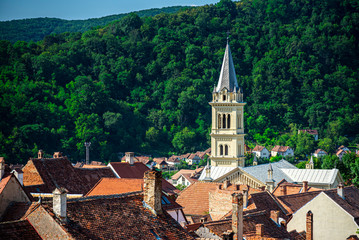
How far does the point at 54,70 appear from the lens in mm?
137875

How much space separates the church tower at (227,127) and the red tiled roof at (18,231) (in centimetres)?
5985

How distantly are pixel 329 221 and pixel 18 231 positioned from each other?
63.0ft

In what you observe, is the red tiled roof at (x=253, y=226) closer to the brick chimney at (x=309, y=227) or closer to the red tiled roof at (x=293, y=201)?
the brick chimney at (x=309, y=227)

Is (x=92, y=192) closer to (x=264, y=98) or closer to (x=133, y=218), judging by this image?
(x=133, y=218)

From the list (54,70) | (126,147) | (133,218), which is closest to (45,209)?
(133,218)

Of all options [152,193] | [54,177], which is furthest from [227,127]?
[152,193]

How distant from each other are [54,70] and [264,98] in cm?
5226

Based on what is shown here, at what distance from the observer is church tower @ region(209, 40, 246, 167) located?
7638 cm

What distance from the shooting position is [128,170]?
4303cm

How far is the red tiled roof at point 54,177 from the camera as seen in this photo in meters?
35.3

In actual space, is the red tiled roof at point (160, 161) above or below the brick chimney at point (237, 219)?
below

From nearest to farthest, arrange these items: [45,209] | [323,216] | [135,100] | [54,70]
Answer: [45,209]
[323,216]
[54,70]
[135,100]

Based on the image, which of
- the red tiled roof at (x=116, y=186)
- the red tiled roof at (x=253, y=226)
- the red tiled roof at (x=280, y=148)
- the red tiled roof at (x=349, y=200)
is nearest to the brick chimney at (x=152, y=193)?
the red tiled roof at (x=253, y=226)

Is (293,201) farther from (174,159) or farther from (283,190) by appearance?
(174,159)
